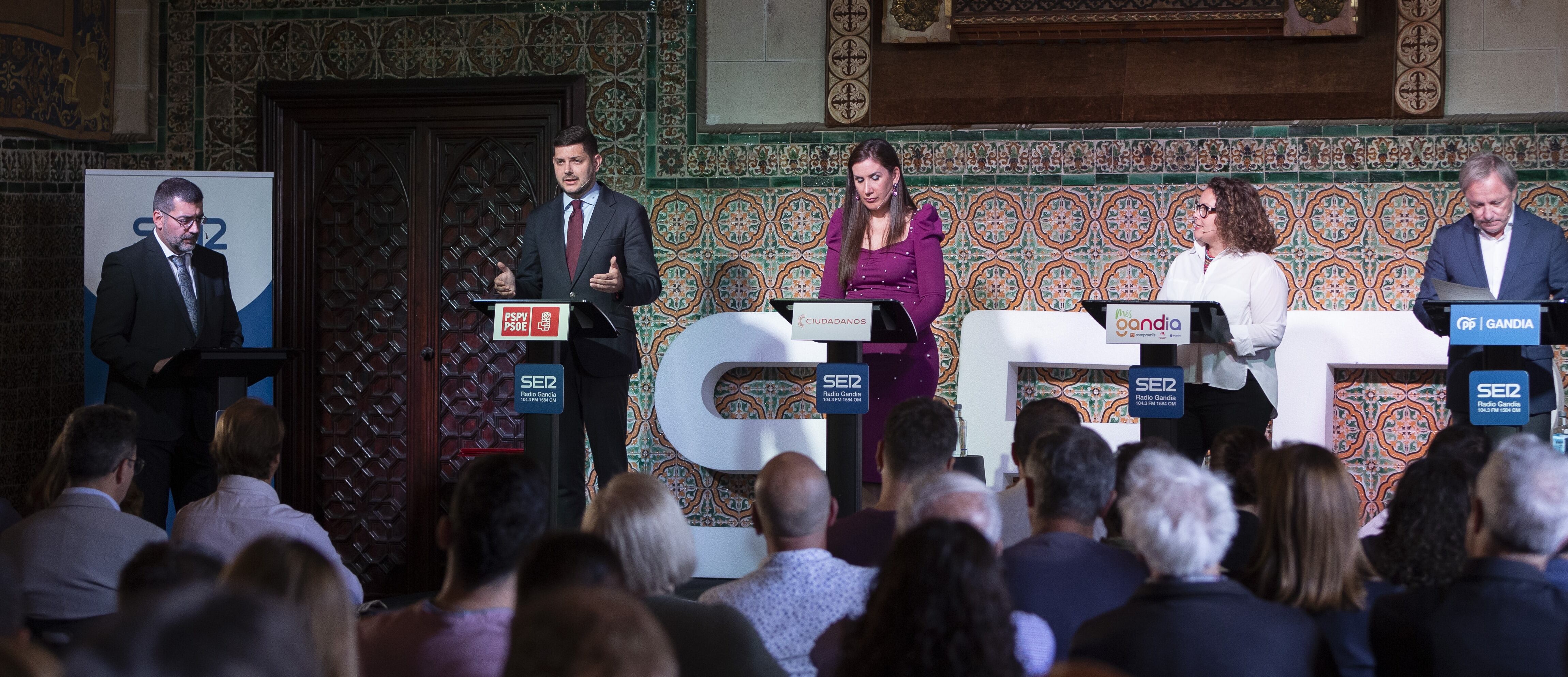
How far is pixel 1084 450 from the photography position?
9.13 ft

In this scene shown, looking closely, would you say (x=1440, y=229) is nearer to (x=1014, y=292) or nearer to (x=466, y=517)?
(x=1014, y=292)

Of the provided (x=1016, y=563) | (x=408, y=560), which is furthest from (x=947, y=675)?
(x=408, y=560)

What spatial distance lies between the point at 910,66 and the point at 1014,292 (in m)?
1.12

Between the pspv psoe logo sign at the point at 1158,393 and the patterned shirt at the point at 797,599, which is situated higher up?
the pspv psoe logo sign at the point at 1158,393

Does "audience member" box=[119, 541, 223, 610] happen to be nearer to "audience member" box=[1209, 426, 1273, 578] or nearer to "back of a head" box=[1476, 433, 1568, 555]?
"audience member" box=[1209, 426, 1273, 578]

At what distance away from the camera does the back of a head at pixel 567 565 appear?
1958 millimetres

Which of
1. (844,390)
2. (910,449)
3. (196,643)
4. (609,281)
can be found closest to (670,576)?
(910,449)

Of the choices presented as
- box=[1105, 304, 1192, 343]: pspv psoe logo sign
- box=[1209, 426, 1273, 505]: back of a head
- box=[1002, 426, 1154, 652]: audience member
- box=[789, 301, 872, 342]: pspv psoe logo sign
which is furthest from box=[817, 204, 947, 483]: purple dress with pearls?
box=[1002, 426, 1154, 652]: audience member

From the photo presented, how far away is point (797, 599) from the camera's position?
2.53m

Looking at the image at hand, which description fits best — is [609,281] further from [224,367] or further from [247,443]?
[247,443]

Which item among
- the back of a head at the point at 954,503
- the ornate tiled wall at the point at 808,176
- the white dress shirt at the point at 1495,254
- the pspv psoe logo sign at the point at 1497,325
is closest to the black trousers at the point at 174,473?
the ornate tiled wall at the point at 808,176

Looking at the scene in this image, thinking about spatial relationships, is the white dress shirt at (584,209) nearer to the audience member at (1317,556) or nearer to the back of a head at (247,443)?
the back of a head at (247,443)

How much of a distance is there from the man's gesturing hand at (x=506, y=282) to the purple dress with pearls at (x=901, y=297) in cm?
114

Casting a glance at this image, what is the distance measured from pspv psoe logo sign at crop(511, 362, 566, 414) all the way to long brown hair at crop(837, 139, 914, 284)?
1253 mm
